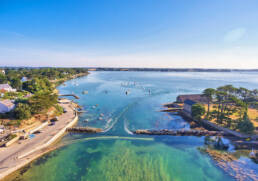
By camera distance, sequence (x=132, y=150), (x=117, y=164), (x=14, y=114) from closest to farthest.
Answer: (x=117, y=164) → (x=132, y=150) → (x=14, y=114)

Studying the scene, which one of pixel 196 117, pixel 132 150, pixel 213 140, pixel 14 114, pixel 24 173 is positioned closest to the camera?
pixel 24 173

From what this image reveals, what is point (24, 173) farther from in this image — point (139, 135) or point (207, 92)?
point (207, 92)

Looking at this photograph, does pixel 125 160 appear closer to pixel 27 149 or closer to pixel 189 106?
pixel 27 149

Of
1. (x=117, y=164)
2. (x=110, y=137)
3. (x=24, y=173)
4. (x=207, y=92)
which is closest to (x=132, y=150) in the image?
(x=117, y=164)

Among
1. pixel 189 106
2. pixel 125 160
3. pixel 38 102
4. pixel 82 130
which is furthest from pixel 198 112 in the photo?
pixel 38 102

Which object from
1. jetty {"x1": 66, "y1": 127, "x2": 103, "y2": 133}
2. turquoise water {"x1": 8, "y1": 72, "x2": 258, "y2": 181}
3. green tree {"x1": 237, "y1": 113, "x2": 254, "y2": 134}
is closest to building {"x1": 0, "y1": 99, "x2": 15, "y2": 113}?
jetty {"x1": 66, "y1": 127, "x2": 103, "y2": 133}

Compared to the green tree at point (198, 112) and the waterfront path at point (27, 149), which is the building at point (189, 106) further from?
the waterfront path at point (27, 149)

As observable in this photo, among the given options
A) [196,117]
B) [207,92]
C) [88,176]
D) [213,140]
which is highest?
[207,92]

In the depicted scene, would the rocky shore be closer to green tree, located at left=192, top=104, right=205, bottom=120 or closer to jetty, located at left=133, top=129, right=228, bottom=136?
jetty, located at left=133, top=129, right=228, bottom=136

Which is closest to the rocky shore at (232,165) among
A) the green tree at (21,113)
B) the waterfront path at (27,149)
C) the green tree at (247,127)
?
the green tree at (247,127)
